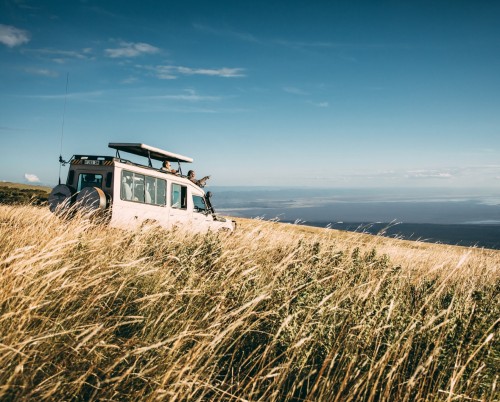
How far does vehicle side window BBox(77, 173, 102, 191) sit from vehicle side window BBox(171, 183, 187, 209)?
238 cm

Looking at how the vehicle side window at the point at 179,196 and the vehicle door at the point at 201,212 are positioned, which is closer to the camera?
the vehicle side window at the point at 179,196

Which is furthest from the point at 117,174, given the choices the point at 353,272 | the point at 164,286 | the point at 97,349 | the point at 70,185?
A: the point at 97,349

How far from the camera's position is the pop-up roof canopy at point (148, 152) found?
34.6ft

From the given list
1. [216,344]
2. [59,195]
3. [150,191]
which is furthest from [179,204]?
[216,344]

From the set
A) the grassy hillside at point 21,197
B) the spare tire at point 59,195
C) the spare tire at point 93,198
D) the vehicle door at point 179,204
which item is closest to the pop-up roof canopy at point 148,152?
the vehicle door at point 179,204

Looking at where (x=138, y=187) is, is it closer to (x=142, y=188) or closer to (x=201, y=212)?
(x=142, y=188)

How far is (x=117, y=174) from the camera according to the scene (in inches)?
370

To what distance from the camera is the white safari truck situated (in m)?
9.00

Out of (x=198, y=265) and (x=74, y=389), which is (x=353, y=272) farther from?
(x=74, y=389)

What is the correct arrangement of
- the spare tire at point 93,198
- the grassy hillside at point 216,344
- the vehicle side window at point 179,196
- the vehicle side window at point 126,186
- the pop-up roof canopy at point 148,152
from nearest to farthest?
1. the grassy hillside at point 216,344
2. the spare tire at point 93,198
3. the vehicle side window at point 126,186
4. the pop-up roof canopy at point 148,152
5. the vehicle side window at point 179,196

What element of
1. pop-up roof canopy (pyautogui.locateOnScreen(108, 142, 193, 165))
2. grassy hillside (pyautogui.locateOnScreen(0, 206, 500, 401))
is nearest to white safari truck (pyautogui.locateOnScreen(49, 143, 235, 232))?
pop-up roof canopy (pyautogui.locateOnScreen(108, 142, 193, 165))

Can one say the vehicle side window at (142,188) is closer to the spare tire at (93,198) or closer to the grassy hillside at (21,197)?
the spare tire at (93,198)

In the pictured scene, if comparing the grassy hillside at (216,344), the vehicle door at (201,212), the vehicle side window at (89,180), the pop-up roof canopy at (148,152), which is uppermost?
the pop-up roof canopy at (148,152)

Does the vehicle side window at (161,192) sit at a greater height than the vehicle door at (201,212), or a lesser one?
greater
